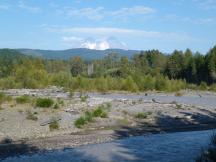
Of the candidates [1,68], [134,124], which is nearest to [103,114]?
[134,124]

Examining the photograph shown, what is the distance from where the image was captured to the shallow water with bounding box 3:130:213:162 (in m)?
19.1

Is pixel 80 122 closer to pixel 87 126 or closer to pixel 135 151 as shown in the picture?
pixel 87 126

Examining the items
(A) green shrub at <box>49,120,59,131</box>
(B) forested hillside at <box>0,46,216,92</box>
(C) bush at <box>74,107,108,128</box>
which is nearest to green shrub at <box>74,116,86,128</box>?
(C) bush at <box>74,107,108,128</box>

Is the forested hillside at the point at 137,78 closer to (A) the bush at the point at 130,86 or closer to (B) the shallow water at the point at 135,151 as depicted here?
(A) the bush at the point at 130,86

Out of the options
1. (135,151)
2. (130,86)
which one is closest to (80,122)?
(135,151)

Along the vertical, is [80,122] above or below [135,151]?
above

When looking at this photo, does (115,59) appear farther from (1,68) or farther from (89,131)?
(89,131)

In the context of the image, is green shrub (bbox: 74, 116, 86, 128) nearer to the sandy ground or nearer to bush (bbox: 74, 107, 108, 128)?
bush (bbox: 74, 107, 108, 128)

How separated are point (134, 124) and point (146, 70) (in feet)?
294

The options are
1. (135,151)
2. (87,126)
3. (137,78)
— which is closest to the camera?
Answer: (135,151)

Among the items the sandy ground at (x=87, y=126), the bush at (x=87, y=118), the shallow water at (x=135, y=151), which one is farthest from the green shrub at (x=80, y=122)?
the shallow water at (x=135, y=151)

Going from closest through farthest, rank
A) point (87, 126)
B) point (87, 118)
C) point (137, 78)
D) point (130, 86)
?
point (87, 126) < point (87, 118) < point (130, 86) < point (137, 78)

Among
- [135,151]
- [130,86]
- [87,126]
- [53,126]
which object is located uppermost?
[53,126]

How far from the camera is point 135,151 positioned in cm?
2102
